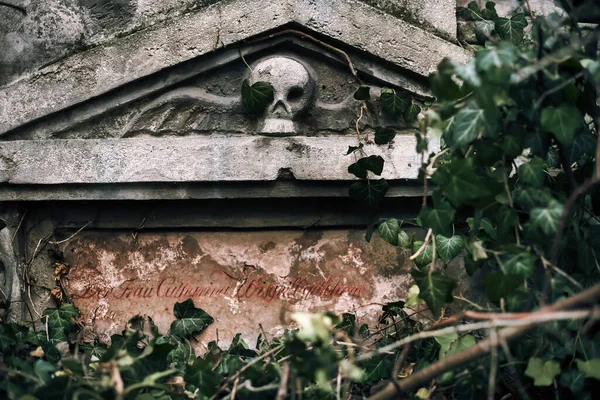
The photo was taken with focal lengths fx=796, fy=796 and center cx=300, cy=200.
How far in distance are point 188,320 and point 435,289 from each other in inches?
47.6

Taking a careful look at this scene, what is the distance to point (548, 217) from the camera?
2.21m

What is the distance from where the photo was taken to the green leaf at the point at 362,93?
3076 millimetres

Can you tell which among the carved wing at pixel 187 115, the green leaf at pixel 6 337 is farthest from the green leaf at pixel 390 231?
the green leaf at pixel 6 337

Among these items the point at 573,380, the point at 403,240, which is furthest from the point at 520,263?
the point at 403,240

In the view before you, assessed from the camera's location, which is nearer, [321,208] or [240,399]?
[240,399]

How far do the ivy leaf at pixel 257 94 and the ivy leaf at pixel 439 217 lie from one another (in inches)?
39.4

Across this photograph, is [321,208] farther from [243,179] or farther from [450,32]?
[450,32]

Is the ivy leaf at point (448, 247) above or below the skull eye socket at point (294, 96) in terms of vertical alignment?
below

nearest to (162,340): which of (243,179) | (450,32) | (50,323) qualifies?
(50,323)

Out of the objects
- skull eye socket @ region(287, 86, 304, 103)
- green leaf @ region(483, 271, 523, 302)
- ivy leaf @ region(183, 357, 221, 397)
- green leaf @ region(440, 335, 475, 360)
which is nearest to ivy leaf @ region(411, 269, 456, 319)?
green leaf @ region(483, 271, 523, 302)

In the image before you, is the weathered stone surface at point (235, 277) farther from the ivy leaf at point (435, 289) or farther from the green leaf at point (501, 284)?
the green leaf at point (501, 284)

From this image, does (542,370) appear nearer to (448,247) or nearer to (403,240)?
(448,247)

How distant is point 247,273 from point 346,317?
456 millimetres

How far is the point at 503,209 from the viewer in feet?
7.79
